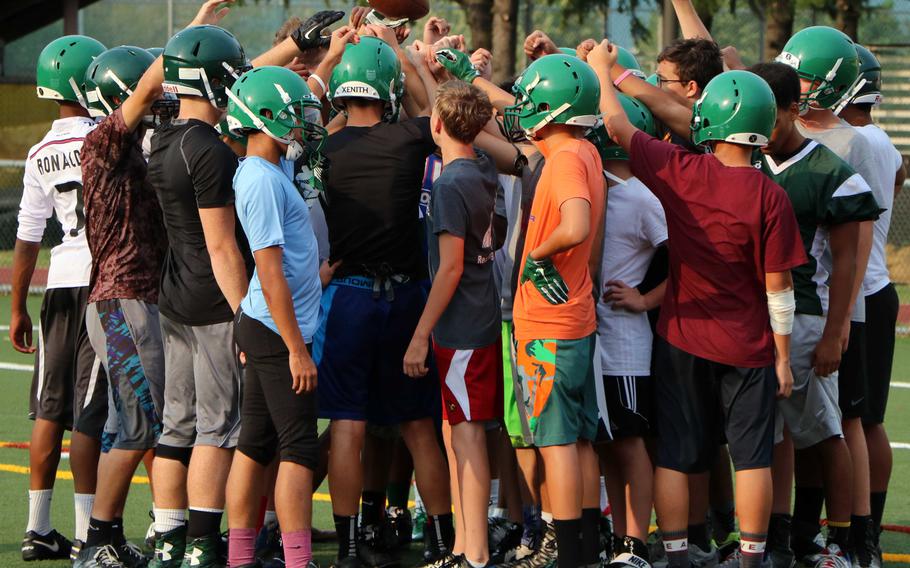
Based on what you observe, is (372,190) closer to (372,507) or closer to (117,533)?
(372,507)

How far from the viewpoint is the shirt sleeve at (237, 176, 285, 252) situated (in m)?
5.16

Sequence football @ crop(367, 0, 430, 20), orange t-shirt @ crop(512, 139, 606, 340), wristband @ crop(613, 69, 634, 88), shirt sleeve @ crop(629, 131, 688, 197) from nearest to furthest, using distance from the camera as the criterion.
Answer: orange t-shirt @ crop(512, 139, 606, 340) < shirt sleeve @ crop(629, 131, 688, 197) < wristband @ crop(613, 69, 634, 88) < football @ crop(367, 0, 430, 20)

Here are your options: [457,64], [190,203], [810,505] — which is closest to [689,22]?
[457,64]

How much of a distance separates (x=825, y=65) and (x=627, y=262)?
1.37m

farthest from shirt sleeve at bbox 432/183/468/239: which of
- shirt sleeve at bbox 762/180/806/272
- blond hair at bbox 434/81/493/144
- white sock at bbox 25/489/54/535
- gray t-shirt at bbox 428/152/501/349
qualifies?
white sock at bbox 25/489/54/535

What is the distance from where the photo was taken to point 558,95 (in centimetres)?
549

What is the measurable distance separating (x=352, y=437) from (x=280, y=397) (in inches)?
24.4

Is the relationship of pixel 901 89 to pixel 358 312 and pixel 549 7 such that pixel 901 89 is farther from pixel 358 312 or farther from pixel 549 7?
pixel 358 312

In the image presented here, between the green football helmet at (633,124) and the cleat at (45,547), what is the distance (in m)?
3.20

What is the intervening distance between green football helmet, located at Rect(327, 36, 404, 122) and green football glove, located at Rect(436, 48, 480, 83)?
0.36 m

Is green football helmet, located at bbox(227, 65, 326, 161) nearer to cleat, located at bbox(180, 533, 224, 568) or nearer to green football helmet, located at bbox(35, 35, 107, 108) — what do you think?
green football helmet, located at bbox(35, 35, 107, 108)

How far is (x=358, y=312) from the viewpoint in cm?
593

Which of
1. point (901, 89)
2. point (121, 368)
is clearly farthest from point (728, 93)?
point (901, 89)

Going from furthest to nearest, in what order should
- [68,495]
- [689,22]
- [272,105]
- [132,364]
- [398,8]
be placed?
1. [68,495]
2. [398,8]
3. [689,22]
4. [132,364]
5. [272,105]
